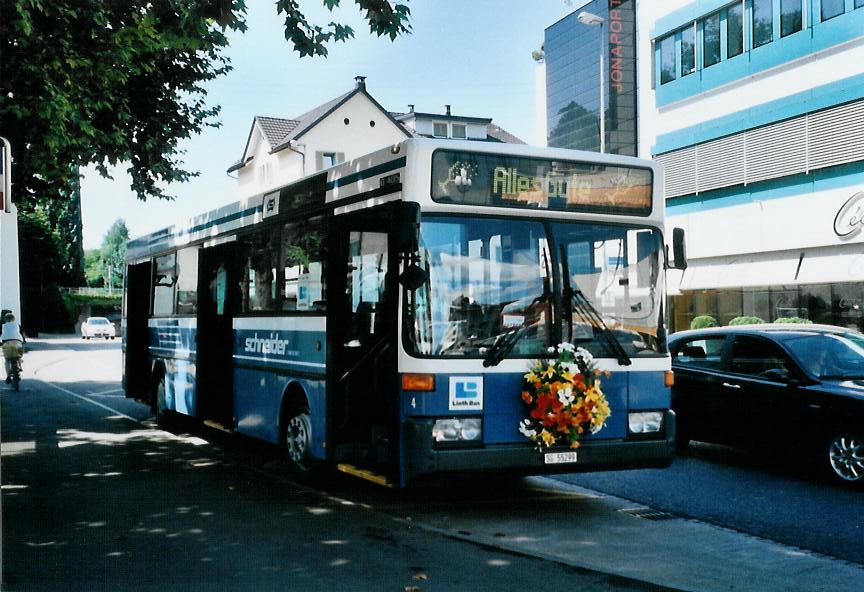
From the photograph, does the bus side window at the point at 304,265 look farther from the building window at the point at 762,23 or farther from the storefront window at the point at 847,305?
the building window at the point at 762,23

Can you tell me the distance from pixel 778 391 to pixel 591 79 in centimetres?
4131

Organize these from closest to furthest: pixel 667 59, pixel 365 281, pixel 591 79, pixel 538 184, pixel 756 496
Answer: pixel 538 184 → pixel 365 281 → pixel 756 496 → pixel 667 59 → pixel 591 79

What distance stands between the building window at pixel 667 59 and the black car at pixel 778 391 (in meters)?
21.5

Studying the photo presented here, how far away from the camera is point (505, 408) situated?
7.46 metres

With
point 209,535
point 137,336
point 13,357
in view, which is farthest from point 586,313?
point 13,357

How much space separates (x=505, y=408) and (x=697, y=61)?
80.5 feet

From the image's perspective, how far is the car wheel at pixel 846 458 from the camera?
8.95 meters

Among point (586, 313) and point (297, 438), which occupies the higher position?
point (586, 313)

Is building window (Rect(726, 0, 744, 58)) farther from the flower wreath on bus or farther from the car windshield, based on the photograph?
the flower wreath on bus

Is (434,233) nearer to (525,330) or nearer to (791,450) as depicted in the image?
(525,330)

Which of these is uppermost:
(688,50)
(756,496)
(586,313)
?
(688,50)

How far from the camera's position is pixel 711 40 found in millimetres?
28594

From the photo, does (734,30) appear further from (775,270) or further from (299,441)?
(299,441)

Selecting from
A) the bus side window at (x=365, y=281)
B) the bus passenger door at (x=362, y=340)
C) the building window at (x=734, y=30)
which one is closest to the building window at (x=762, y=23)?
the building window at (x=734, y=30)
